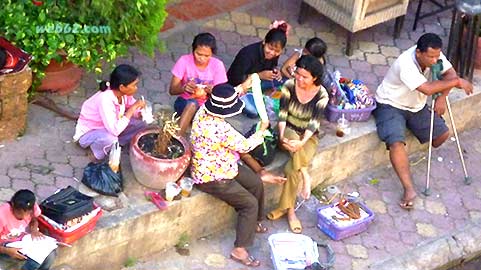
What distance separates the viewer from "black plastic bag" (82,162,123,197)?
9.05 m

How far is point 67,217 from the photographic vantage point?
27.6 feet

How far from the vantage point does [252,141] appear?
9.16m

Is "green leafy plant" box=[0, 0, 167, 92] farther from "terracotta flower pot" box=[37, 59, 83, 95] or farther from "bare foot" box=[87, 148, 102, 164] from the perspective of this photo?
"bare foot" box=[87, 148, 102, 164]

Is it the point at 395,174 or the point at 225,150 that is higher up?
the point at 225,150

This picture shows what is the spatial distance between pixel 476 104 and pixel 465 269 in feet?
6.75

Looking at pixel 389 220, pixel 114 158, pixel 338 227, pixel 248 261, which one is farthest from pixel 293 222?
pixel 114 158

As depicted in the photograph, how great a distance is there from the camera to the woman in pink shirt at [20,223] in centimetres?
807

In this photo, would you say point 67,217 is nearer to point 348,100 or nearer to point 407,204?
point 348,100

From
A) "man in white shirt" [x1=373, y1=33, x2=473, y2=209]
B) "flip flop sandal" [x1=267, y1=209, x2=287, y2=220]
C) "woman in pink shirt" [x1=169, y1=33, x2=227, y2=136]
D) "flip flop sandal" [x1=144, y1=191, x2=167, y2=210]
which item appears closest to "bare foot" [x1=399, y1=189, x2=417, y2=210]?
"man in white shirt" [x1=373, y1=33, x2=473, y2=209]

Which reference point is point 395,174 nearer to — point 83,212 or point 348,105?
point 348,105

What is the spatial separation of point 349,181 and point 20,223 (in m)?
3.68

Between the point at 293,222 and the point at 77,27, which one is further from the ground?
the point at 77,27

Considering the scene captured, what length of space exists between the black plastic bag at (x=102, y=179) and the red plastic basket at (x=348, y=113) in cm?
237

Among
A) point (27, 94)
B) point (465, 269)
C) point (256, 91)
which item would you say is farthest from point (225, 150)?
point (465, 269)
